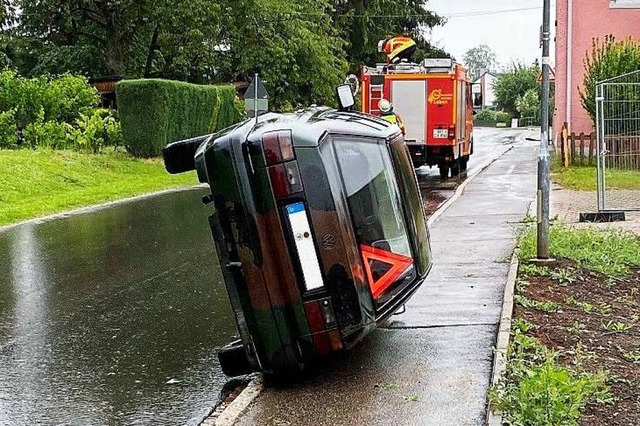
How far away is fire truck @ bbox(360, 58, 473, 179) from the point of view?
22.7 m

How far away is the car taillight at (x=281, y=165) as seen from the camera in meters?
5.61

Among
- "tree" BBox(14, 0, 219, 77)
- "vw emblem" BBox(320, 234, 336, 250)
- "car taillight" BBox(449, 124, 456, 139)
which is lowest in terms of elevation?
"car taillight" BBox(449, 124, 456, 139)

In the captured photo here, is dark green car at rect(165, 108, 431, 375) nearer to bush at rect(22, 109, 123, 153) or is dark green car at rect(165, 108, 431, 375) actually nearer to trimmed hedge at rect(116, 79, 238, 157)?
bush at rect(22, 109, 123, 153)

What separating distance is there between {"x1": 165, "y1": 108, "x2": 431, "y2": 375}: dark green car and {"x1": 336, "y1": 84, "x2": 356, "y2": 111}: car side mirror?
1.43m

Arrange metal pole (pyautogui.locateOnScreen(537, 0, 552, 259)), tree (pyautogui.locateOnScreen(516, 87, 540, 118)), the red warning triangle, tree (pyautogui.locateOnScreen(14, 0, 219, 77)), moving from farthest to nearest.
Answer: tree (pyautogui.locateOnScreen(516, 87, 540, 118))
tree (pyautogui.locateOnScreen(14, 0, 219, 77))
metal pole (pyautogui.locateOnScreen(537, 0, 552, 259))
the red warning triangle

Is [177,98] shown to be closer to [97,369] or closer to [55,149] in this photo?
[55,149]

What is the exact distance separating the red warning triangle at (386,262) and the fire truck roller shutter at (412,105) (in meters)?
16.6

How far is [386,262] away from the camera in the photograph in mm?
6070

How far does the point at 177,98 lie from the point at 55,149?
5.13m

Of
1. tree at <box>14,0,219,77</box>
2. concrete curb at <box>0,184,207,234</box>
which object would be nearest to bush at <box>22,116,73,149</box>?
concrete curb at <box>0,184,207,234</box>

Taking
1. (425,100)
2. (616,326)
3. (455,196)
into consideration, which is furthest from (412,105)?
(616,326)

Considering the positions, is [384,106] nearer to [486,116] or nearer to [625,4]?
[625,4]

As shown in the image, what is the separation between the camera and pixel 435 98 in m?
22.7

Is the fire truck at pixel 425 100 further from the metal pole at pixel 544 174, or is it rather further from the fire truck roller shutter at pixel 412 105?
the metal pole at pixel 544 174
